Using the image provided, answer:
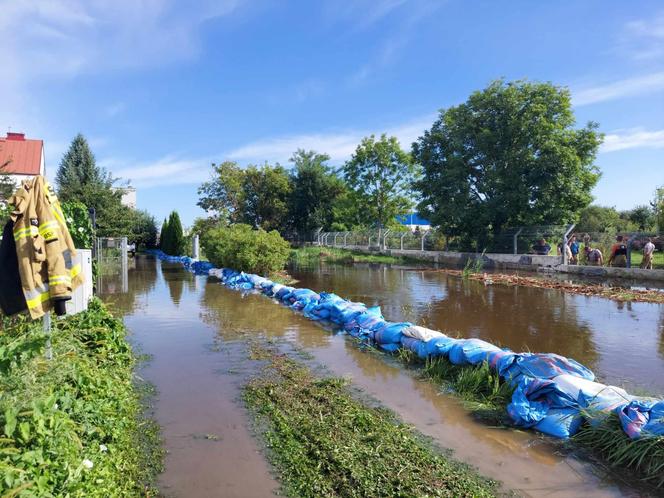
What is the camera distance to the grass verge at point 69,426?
2418 mm

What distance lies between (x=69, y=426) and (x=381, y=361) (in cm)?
393

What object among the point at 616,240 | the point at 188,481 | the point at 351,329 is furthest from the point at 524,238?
the point at 188,481

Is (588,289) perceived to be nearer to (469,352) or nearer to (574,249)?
(574,249)

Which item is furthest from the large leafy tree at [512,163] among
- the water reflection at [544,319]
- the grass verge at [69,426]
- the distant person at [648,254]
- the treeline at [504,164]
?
the grass verge at [69,426]

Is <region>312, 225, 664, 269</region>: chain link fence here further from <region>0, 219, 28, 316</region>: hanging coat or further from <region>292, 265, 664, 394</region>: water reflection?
<region>0, 219, 28, 316</region>: hanging coat

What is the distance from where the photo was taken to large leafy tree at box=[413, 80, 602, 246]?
20.8 meters

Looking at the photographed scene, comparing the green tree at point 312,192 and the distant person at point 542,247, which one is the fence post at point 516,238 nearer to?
the distant person at point 542,247

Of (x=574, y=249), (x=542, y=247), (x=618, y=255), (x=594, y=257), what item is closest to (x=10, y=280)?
(x=618, y=255)

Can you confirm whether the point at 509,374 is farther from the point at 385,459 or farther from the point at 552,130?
the point at 552,130

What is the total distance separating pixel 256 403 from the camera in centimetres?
452

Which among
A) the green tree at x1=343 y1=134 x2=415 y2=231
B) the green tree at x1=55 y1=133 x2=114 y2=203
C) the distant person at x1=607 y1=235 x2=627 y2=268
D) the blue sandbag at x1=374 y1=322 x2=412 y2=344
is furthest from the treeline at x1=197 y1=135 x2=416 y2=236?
the blue sandbag at x1=374 y1=322 x2=412 y2=344

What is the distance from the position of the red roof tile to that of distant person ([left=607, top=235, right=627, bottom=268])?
33847 mm

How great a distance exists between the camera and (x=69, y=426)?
288cm

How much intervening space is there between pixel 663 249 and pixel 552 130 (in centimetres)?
682
